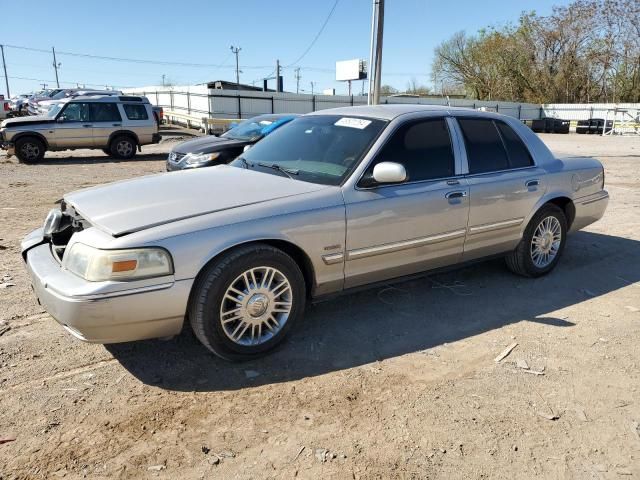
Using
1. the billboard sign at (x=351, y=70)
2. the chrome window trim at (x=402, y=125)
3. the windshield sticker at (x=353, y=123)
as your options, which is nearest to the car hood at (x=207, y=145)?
the windshield sticker at (x=353, y=123)

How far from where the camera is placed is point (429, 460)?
2584 mm

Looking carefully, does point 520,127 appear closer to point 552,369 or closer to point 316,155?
point 316,155

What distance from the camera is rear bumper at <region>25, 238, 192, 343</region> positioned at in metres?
2.91

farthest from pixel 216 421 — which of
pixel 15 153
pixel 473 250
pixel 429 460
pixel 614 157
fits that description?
pixel 614 157

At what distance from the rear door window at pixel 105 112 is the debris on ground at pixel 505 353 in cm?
1456

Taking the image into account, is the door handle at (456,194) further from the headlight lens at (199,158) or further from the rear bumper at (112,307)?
the headlight lens at (199,158)

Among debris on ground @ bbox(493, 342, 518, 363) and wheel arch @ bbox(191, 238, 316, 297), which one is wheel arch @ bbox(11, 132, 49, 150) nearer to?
wheel arch @ bbox(191, 238, 316, 297)

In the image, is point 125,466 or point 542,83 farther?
point 542,83

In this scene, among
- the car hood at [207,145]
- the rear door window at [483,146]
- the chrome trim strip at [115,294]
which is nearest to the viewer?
the chrome trim strip at [115,294]

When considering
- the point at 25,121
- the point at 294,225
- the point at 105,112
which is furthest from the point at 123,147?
the point at 294,225

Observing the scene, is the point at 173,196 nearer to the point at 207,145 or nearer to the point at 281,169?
the point at 281,169

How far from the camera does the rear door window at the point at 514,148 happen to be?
4832 mm

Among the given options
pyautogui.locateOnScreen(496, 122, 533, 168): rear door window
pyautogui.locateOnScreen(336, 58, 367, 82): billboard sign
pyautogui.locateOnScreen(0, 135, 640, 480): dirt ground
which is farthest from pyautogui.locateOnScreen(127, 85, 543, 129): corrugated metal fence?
pyautogui.locateOnScreen(0, 135, 640, 480): dirt ground

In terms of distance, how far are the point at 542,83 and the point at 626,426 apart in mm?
60396
